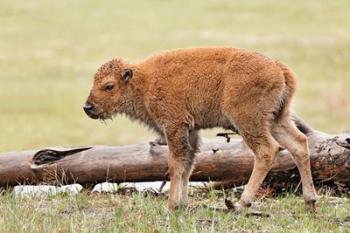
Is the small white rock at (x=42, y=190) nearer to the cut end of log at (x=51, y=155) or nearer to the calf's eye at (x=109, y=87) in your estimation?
the cut end of log at (x=51, y=155)

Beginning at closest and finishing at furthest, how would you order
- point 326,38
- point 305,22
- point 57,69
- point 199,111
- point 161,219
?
point 161,219 → point 199,111 → point 57,69 → point 326,38 → point 305,22

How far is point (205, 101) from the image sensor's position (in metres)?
9.55

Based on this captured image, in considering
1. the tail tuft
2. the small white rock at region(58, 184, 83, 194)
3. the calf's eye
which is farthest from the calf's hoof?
the small white rock at region(58, 184, 83, 194)

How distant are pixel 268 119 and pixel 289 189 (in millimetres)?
1443

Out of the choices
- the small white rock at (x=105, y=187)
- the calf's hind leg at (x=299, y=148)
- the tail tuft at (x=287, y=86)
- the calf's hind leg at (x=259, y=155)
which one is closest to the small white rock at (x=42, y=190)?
the small white rock at (x=105, y=187)

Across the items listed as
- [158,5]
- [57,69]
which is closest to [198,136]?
[57,69]

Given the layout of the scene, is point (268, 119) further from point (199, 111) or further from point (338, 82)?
point (338, 82)

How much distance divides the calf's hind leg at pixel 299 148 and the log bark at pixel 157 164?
660 mm

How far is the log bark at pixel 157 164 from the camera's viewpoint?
1038cm

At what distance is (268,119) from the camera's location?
942 centimetres

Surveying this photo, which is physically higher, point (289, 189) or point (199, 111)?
point (199, 111)

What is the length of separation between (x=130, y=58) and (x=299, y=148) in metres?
21.5

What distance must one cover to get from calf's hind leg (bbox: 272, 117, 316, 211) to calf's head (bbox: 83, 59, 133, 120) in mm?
1452

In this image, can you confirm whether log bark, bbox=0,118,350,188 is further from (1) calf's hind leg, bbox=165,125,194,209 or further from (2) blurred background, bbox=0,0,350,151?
(2) blurred background, bbox=0,0,350,151
